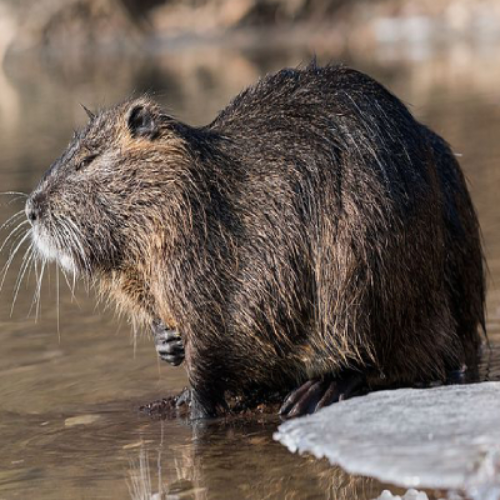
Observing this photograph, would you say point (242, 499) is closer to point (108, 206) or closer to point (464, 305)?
point (108, 206)

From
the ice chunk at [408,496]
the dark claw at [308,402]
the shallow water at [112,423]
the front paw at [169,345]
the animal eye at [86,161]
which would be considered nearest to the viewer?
the ice chunk at [408,496]

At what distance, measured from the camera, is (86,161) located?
392cm

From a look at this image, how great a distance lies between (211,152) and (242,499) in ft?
3.97

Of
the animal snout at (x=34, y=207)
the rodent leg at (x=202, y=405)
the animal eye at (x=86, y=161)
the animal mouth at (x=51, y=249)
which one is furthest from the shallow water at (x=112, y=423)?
the animal eye at (x=86, y=161)

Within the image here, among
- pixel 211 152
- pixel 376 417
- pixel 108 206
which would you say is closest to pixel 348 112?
pixel 211 152

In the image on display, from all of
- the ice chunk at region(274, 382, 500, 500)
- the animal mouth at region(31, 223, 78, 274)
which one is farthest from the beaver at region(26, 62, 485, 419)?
the ice chunk at region(274, 382, 500, 500)

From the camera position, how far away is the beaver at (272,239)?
3.72 m

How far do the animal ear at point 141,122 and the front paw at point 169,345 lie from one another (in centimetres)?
55

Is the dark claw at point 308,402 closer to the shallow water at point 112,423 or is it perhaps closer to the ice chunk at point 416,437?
the shallow water at point 112,423

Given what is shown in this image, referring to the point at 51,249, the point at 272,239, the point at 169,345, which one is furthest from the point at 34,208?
the point at 272,239

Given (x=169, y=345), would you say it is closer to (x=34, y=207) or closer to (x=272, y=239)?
(x=272, y=239)

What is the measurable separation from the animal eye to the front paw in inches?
20.4

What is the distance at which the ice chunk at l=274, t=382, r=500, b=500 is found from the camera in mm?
Result: 2725

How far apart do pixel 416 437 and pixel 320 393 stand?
825 millimetres
